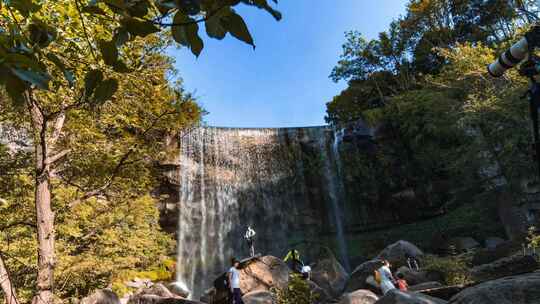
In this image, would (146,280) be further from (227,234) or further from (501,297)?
(501,297)

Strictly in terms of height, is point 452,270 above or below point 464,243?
below

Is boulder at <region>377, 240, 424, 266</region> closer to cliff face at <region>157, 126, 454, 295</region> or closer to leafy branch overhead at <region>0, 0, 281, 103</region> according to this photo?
cliff face at <region>157, 126, 454, 295</region>

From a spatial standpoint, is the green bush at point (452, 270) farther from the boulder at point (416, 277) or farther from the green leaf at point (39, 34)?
the green leaf at point (39, 34)

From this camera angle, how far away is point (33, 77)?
1003 mm

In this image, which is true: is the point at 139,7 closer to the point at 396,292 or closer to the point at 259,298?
the point at 396,292

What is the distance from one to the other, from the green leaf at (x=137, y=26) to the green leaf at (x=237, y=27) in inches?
8.3

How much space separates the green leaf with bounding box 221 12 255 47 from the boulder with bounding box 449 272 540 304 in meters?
3.67

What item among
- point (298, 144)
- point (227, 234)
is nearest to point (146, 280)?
point (227, 234)

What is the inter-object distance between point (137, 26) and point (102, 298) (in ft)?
39.6

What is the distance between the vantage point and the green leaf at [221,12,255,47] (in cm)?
104

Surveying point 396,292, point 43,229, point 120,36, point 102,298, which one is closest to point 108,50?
point 120,36

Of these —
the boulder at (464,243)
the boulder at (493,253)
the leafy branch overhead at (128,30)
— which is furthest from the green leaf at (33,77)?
the boulder at (464,243)

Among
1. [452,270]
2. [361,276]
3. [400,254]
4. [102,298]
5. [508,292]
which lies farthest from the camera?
[400,254]

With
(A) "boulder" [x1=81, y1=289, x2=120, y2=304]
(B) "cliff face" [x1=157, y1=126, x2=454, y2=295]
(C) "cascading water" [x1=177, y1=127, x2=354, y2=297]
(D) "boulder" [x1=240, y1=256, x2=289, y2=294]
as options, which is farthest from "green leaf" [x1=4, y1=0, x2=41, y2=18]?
(B) "cliff face" [x1=157, y1=126, x2=454, y2=295]
